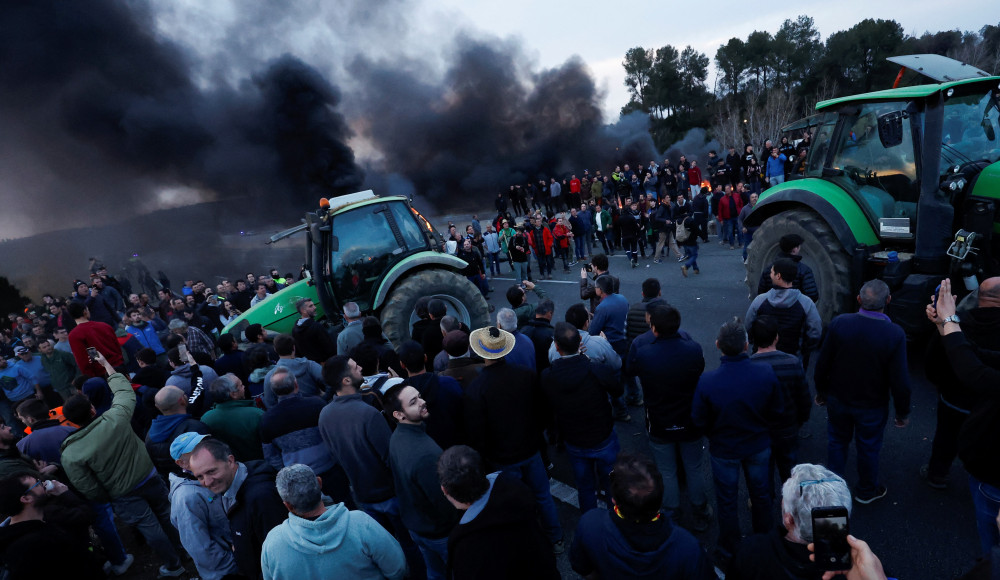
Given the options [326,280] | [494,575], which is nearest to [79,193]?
[326,280]

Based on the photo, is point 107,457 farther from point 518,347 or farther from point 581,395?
point 581,395

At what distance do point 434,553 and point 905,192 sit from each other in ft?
17.2

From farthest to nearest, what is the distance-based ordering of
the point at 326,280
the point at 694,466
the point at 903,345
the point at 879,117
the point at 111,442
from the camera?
the point at 326,280 < the point at 879,117 < the point at 111,442 < the point at 694,466 < the point at 903,345

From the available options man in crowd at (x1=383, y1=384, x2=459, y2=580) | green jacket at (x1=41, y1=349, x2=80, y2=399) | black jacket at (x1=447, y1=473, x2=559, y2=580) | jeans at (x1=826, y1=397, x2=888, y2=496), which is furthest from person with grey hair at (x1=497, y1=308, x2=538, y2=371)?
green jacket at (x1=41, y1=349, x2=80, y2=399)

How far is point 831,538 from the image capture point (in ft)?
4.75

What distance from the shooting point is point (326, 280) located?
6.69 meters

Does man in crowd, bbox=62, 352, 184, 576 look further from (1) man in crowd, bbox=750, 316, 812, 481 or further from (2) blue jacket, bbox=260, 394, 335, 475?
(1) man in crowd, bbox=750, 316, 812, 481

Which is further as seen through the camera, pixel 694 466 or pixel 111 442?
pixel 111 442

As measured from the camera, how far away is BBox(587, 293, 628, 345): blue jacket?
4578 mm

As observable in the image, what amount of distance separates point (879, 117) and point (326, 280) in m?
6.33

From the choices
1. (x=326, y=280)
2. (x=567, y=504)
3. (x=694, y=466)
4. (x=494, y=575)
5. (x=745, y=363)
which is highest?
(x=326, y=280)

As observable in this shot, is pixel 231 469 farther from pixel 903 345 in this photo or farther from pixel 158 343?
pixel 158 343

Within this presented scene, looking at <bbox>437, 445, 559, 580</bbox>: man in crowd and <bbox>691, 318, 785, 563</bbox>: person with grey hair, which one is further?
<bbox>691, 318, 785, 563</bbox>: person with grey hair

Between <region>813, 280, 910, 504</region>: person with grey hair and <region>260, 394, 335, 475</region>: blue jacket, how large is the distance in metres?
3.32
